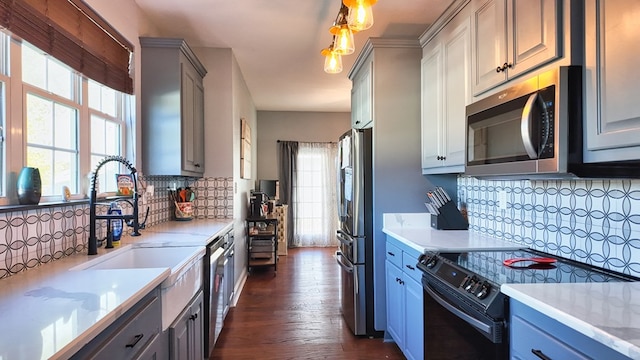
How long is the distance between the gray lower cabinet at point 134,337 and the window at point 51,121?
754mm

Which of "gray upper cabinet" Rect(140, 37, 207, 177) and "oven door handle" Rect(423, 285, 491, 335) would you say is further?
"gray upper cabinet" Rect(140, 37, 207, 177)

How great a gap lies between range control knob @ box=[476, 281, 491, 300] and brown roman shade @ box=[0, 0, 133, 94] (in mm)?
2121

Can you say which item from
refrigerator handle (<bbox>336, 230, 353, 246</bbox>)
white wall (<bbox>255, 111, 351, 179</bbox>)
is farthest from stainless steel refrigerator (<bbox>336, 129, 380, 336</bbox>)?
white wall (<bbox>255, 111, 351, 179</bbox>)

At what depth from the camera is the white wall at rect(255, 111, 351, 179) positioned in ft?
21.0

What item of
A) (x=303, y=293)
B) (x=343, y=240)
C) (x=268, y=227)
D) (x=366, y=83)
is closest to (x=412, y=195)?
(x=343, y=240)

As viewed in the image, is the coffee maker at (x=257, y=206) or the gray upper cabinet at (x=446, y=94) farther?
the coffee maker at (x=257, y=206)

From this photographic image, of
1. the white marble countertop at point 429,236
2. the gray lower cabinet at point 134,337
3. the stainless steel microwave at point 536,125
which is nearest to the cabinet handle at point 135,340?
the gray lower cabinet at point 134,337

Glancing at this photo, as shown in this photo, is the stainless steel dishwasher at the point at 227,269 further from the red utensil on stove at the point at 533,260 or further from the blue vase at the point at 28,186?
Result: the red utensil on stove at the point at 533,260

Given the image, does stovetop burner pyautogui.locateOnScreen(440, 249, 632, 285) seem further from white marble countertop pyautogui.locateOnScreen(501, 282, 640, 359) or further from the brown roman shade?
the brown roman shade

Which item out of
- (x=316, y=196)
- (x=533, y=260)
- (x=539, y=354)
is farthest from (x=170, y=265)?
(x=316, y=196)

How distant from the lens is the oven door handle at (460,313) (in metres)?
1.26

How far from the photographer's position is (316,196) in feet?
21.3

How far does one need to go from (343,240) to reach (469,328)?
1.62m

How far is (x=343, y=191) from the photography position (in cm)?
305
